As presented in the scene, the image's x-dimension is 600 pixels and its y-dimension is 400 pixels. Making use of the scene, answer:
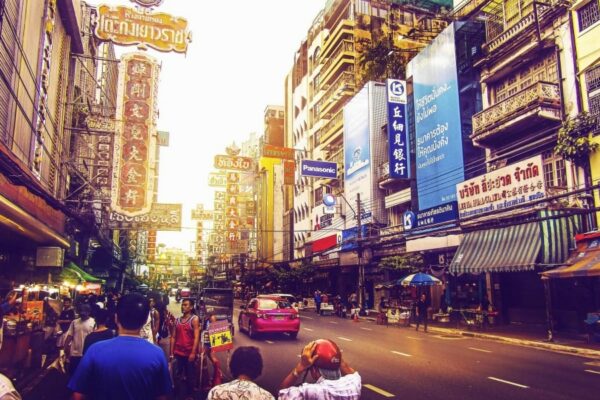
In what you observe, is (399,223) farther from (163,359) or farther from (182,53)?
(163,359)

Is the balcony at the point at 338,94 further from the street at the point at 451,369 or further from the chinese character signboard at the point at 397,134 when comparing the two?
the street at the point at 451,369

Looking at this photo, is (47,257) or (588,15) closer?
(47,257)

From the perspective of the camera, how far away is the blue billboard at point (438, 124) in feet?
90.7

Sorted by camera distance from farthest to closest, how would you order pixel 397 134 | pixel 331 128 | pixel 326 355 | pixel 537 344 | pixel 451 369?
pixel 331 128 < pixel 397 134 < pixel 537 344 < pixel 451 369 < pixel 326 355

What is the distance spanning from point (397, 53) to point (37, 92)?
101ft

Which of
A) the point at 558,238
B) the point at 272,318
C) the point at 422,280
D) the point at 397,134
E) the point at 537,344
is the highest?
the point at 397,134

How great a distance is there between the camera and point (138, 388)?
3578 mm

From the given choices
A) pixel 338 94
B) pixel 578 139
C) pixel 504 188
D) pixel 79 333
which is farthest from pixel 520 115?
pixel 338 94

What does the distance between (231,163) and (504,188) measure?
34.3m

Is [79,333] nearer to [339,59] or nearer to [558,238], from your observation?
[558,238]

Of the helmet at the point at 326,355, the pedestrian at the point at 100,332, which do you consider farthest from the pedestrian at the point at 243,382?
the pedestrian at the point at 100,332

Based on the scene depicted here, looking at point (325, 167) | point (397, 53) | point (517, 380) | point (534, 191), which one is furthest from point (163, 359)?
point (397, 53)

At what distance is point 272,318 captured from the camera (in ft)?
62.3

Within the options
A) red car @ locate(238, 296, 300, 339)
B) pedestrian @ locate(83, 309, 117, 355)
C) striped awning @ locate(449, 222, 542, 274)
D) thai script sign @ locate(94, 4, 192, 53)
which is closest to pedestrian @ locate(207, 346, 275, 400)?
pedestrian @ locate(83, 309, 117, 355)
